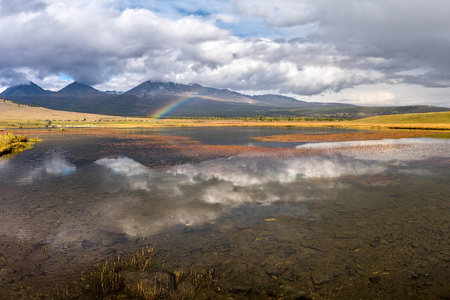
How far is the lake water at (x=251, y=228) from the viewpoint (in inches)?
343

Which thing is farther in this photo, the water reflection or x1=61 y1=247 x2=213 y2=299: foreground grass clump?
the water reflection

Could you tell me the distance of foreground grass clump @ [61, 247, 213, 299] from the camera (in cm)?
791

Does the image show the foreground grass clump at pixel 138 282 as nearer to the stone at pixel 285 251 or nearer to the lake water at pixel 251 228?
the lake water at pixel 251 228

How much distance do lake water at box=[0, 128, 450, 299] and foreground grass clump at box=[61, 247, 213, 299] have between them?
51cm

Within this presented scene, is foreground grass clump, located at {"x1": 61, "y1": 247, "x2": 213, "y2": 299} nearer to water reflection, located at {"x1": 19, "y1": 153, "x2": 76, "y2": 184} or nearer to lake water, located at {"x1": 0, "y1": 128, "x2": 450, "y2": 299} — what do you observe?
lake water, located at {"x1": 0, "y1": 128, "x2": 450, "y2": 299}

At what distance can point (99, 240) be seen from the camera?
11320 millimetres

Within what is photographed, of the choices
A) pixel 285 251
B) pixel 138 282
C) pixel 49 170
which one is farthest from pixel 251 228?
pixel 49 170

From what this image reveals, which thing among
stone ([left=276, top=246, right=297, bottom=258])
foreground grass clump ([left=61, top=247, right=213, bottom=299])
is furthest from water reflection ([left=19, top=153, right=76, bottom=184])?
stone ([left=276, top=246, right=297, bottom=258])

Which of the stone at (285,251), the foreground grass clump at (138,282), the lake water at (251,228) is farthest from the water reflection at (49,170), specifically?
the stone at (285,251)

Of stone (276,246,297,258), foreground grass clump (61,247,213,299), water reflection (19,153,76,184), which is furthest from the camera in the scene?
water reflection (19,153,76,184)

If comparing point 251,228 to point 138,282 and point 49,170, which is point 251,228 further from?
point 49,170

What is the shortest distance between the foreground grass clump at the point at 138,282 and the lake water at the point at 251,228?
51 cm

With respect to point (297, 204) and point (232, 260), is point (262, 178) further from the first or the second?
point (232, 260)

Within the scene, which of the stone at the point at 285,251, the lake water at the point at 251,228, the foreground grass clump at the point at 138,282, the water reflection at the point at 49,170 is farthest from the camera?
the water reflection at the point at 49,170
